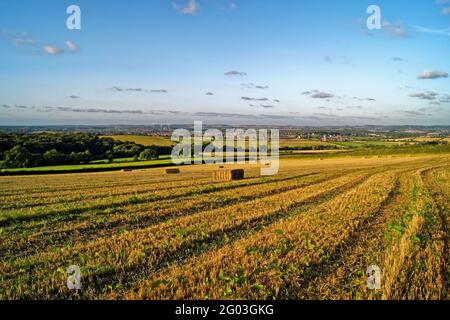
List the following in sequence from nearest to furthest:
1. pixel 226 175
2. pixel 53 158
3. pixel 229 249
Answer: pixel 229 249 < pixel 226 175 < pixel 53 158

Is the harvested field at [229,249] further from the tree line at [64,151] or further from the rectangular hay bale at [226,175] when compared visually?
the tree line at [64,151]

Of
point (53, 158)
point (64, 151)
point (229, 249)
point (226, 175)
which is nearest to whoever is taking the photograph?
point (229, 249)

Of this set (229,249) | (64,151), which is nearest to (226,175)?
(229,249)

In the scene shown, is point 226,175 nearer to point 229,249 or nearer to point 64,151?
point 229,249

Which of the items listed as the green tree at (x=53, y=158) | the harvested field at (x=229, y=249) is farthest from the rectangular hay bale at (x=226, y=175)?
the green tree at (x=53, y=158)
